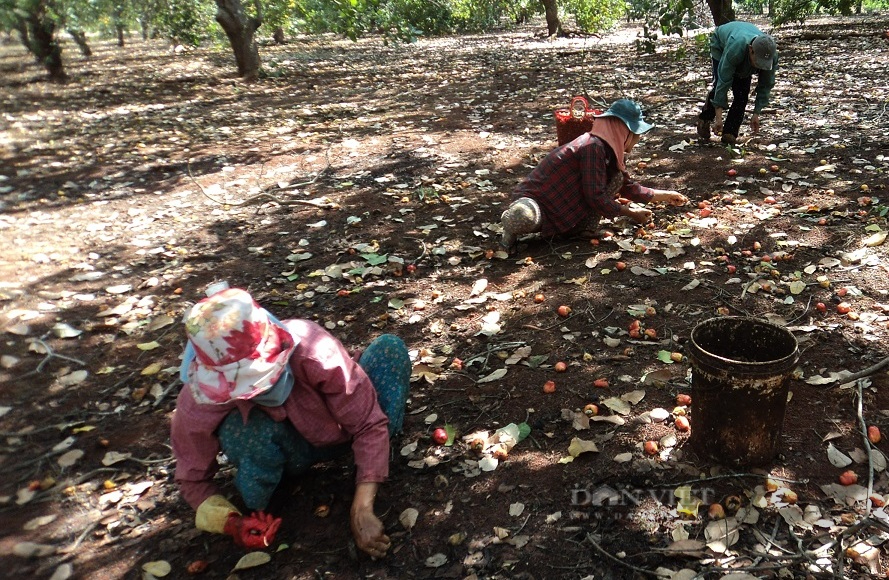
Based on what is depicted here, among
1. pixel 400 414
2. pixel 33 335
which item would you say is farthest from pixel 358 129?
pixel 400 414

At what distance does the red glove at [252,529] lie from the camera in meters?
2.25

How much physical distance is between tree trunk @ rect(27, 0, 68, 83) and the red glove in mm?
11091

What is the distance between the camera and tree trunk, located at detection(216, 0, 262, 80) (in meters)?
11.9

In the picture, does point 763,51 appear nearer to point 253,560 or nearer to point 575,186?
point 575,186

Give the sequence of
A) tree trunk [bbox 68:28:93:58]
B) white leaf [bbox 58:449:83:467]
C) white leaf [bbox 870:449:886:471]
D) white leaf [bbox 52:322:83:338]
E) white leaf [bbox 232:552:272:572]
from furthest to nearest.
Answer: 1. tree trunk [bbox 68:28:93:58]
2. white leaf [bbox 52:322:83:338]
3. white leaf [bbox 58:449:83:467]
4. white leaf [bbox 870:449:886:471]
5. white leaf [bbox 232:552:272:572]

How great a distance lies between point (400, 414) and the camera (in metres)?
2.66

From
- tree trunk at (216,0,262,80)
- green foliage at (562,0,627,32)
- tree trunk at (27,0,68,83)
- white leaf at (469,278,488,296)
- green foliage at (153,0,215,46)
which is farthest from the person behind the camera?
green foliage at (562,0,627,32)

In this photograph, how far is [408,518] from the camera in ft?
7.90

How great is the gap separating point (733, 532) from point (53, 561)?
2503mm

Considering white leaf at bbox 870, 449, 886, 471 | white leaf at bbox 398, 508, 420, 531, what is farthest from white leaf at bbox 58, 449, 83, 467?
white leaf at bbox 870, 449, 886, 471

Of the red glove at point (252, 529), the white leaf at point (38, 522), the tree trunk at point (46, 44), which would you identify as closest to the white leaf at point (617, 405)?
the red glove at point (252, 529)

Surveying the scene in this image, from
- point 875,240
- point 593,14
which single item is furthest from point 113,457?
point 593,14

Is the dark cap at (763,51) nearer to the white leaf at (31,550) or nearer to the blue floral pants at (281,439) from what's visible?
the blue floral pants at (281,439)

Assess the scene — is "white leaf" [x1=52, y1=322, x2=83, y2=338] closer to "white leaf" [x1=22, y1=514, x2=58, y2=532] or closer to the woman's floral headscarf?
"white leaf" [x1=22, y1=514, x2=58, y2=532]
